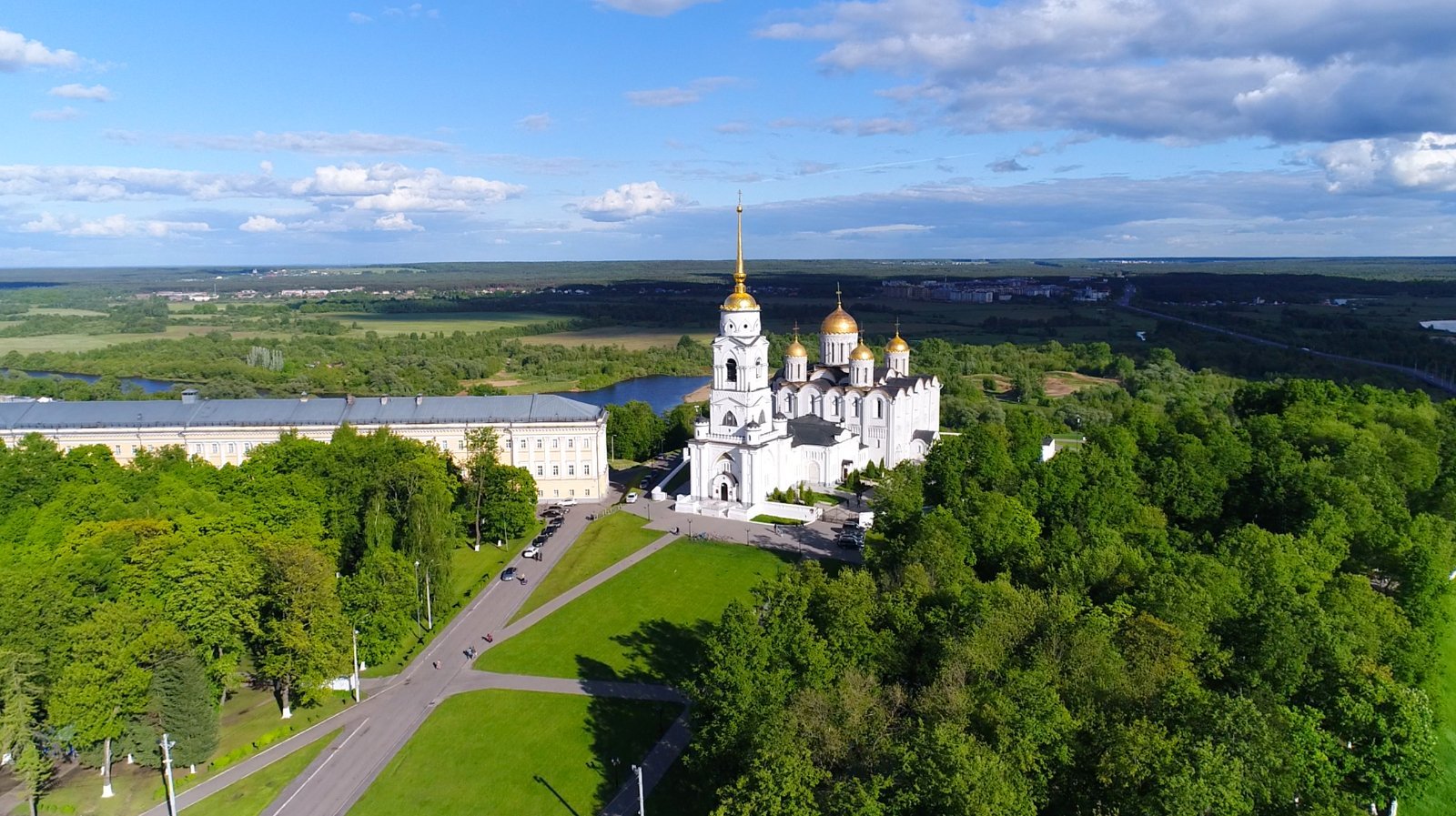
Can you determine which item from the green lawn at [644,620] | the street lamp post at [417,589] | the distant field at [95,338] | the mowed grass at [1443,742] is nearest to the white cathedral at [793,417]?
the green lawn at [644,620]

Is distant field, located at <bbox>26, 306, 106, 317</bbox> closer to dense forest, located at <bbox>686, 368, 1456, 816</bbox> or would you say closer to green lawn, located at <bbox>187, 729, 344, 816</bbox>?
green lawn, located at <bbox>187, 729, 344, 816</bbox>

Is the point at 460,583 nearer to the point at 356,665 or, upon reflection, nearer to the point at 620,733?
the point at 356,665

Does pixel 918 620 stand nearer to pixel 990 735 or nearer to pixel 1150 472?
pixel 990 735

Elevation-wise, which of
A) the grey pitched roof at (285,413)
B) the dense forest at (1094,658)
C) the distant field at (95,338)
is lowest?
the dense forest at (1094,658)

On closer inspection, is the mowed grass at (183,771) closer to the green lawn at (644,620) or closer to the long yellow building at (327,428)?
the green lawn at (644,620)

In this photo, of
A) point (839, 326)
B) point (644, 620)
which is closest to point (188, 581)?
point (644, 620)

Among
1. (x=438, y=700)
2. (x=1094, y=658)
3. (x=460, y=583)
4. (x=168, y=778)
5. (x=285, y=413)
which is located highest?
(x=285, y=413)

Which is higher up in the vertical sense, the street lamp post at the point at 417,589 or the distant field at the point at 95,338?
the distant field at the point at 95,338
